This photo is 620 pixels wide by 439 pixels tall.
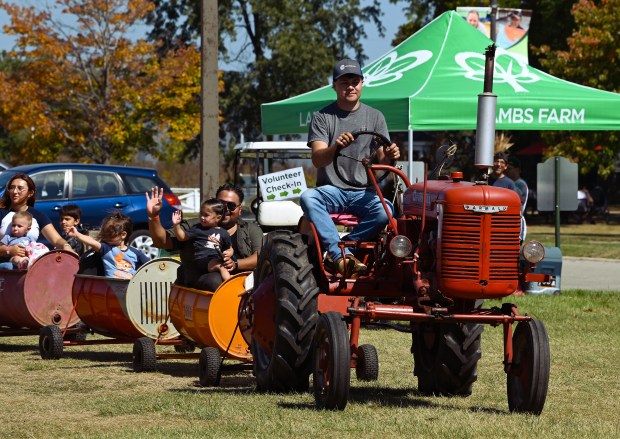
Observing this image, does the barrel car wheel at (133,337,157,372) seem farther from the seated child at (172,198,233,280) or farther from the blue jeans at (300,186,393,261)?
the blue jeans at (300,186,393,261)

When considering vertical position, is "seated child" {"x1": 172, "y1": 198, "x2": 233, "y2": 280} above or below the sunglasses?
below

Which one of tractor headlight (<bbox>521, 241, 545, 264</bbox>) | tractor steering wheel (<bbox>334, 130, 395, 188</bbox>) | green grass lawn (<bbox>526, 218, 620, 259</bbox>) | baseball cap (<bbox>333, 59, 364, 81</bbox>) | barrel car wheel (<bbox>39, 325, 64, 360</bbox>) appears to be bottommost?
green grass lawn (<bbox>526, 218, 620, 259</bbox>)

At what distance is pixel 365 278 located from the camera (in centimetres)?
811

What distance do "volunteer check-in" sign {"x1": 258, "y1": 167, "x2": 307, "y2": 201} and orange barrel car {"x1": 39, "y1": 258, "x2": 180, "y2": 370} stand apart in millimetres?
5861

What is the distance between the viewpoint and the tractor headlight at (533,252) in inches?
291

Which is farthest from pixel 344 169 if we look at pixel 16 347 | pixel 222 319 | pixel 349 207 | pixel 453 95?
pixel 453 95

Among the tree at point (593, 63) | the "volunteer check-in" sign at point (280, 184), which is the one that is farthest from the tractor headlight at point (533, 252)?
the tree at point (593, 63)

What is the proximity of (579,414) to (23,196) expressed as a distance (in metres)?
6.48

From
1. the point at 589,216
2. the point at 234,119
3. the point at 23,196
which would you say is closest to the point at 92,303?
the point at 23,196

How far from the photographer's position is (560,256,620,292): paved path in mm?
19141

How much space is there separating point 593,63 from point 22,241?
96.3 ft

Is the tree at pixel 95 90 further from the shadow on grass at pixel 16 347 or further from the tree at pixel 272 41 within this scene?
the shadow on grass at pixel 16 347

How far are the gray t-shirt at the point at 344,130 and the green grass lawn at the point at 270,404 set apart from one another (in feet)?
4.70

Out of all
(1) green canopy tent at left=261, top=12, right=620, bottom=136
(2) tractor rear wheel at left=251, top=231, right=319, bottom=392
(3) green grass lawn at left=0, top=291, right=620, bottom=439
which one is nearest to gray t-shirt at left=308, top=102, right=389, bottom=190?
(2) tractor rear wheel at left=251, top=231, right=319, bottom=392
